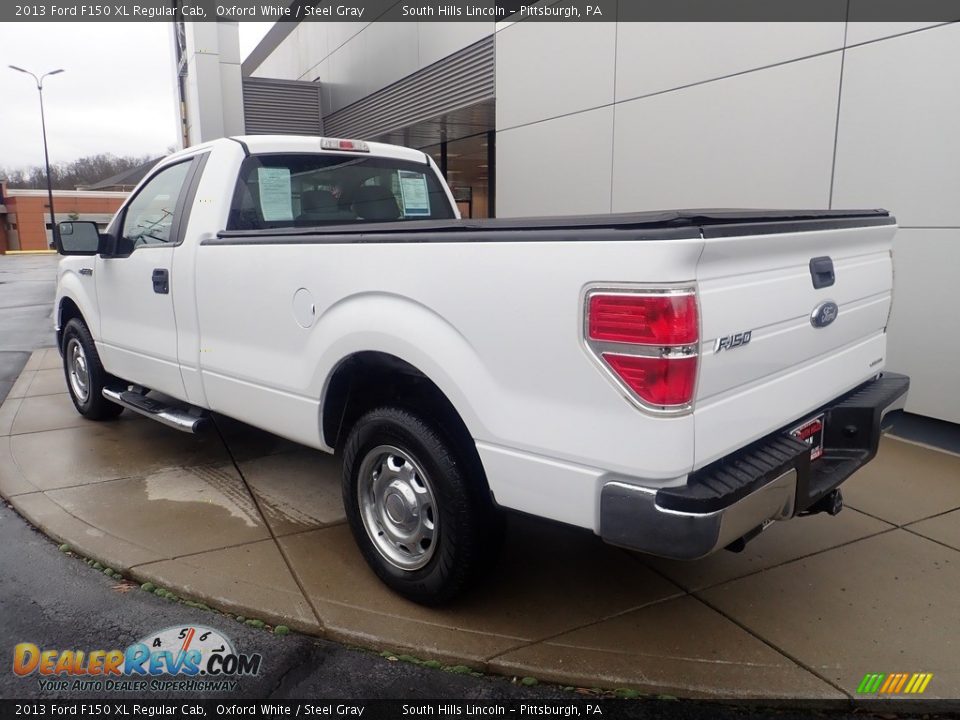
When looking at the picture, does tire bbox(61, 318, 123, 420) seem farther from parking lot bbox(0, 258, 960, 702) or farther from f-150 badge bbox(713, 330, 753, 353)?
f-150 badge bbox(713, 330, 753, 353)

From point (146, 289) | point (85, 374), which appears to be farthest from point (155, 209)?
point (85, 374)

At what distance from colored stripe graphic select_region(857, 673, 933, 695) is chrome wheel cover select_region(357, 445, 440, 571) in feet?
5.48

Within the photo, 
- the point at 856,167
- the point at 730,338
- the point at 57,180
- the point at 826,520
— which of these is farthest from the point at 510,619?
the point at 57,180

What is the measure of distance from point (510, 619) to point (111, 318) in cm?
366

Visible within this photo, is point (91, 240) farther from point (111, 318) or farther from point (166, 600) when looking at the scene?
point (166, 600)

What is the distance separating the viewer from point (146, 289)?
4672 mm

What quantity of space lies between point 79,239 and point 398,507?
338cm

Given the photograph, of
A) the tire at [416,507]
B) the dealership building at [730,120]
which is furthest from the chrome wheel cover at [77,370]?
the dealership building at [730,120]

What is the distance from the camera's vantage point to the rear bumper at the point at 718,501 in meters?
2.30

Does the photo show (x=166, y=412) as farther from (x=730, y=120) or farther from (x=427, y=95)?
(x=427, y=95)

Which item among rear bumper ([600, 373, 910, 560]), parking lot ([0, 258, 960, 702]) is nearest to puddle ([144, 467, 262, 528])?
parking lot ([0, 258, 960, 702])

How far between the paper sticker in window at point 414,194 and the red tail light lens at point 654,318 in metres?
3.03

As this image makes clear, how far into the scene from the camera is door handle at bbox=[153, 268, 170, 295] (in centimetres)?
441

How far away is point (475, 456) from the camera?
292 cm
